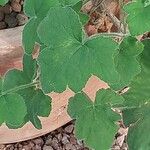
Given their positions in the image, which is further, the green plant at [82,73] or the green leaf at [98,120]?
the green leaf at [98,120]

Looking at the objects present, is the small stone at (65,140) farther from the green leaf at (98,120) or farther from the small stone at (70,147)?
the green leaf at (98,120)

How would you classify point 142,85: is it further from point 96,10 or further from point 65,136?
point 65,136

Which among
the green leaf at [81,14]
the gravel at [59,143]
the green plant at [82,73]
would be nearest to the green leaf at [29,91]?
the green plant at [82,73]

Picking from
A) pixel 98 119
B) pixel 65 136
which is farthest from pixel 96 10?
pixel 65 136

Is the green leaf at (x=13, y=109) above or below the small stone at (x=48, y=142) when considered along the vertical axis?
above

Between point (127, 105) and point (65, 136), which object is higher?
point (127, 105)

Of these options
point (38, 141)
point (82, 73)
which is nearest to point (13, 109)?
point (82, 73)

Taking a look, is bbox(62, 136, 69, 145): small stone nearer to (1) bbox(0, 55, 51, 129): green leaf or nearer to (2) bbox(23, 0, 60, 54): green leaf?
(1) bbox(0, 55, 51, 129): green leaf

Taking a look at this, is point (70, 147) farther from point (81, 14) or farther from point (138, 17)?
point (138, 17)

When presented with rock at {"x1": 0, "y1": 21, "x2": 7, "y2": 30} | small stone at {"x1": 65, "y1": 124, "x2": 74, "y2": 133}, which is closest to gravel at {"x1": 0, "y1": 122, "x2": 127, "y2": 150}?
small stone at {"x1": 65, "y1": 124, "x2": 74, "y2": 133}
